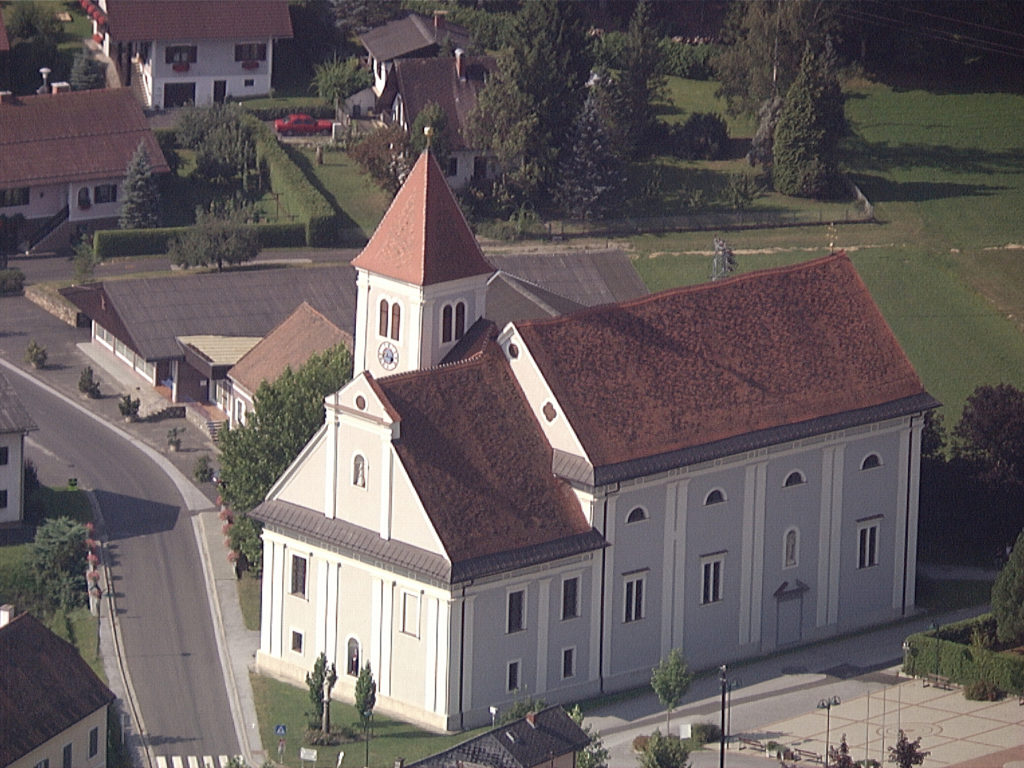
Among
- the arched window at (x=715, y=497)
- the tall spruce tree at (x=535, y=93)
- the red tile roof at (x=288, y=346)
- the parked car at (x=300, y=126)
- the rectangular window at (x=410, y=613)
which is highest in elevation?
the tall spruce tree at (x=535, y=93)

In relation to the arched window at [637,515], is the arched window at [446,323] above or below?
above

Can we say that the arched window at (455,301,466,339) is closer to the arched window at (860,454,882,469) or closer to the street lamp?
the arched window at (860,454,882,469)

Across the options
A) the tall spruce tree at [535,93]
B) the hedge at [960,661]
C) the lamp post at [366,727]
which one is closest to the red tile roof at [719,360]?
the hedge at [960,661]

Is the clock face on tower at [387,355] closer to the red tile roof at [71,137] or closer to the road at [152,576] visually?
the road at [152,576]

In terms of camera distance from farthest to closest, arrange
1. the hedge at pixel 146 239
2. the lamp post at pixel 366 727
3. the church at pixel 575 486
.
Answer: the hedge at pixel 146 239, the church at pixel 575 486, the lamp post at pixel 366 727

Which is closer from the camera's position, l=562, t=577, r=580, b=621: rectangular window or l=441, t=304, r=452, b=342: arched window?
l=562, t=577, r=580, b=621: rectangular window

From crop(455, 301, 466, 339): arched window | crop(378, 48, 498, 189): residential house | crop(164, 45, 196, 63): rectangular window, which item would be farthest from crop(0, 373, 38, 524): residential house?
crop(164, 45, 196, 63): rectangular window

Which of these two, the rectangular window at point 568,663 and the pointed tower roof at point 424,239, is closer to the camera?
the rectangular window at point 568,663
